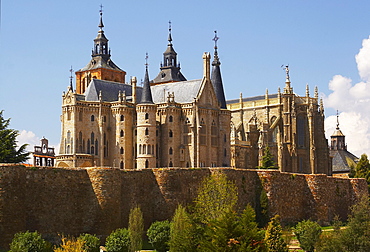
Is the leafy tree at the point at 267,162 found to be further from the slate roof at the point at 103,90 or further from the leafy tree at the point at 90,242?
the leafy tree at the point at 90,242

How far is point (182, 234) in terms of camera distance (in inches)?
2061

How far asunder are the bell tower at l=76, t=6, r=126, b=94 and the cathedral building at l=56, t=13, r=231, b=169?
41.3 feet

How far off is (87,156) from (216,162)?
19.2m

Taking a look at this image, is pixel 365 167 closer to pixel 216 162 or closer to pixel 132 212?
pixel 216 162

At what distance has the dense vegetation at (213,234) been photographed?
161 feet

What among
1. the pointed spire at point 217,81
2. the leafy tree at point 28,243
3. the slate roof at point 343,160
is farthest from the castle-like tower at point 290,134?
the leafy tree at point 28,243

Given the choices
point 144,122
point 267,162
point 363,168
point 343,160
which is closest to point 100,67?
point 144,122

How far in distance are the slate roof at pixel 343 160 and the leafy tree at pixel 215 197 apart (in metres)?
82.7

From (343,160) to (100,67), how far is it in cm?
5443

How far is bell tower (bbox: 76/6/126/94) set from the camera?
392 feet

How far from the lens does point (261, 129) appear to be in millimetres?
127125

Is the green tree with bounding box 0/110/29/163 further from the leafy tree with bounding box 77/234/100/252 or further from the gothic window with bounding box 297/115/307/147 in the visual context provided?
the gothic window with bounding box 297/115/307/147

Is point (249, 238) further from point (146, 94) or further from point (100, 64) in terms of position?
point (100, 64)

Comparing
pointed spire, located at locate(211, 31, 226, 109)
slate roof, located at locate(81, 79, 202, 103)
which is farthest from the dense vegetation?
pointed spire, located at locate(211, 31, 226, 109)
